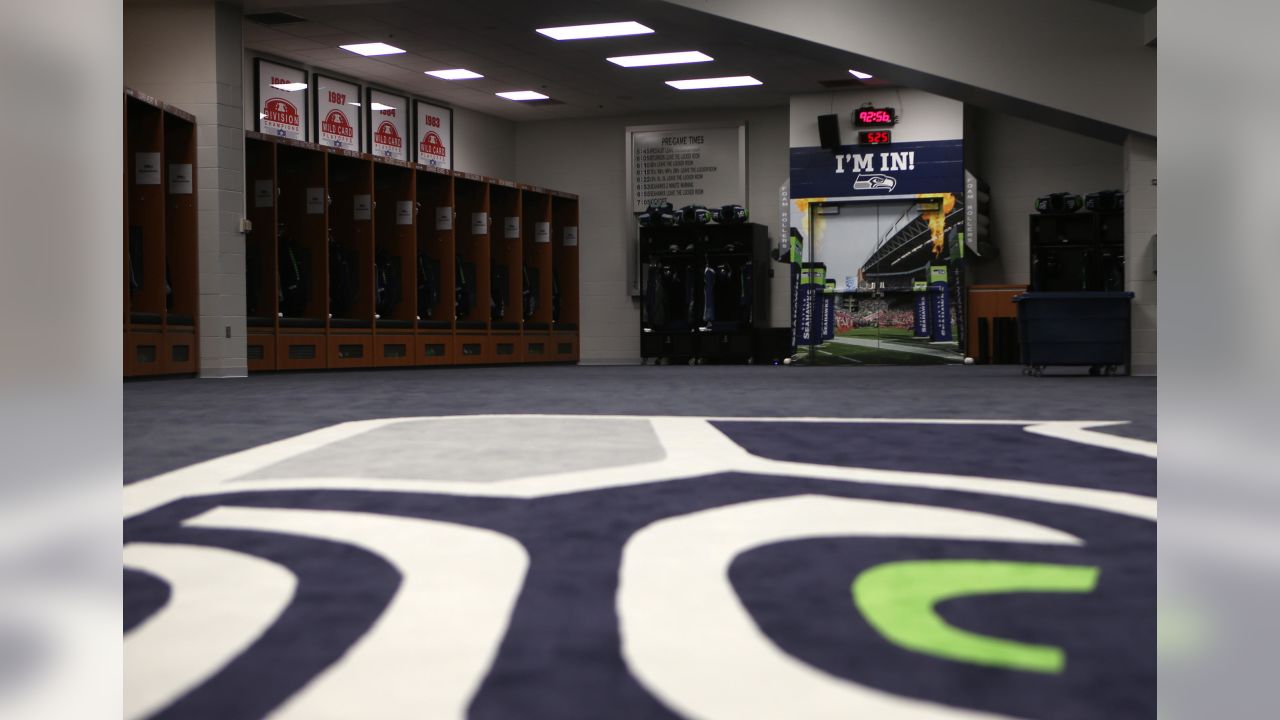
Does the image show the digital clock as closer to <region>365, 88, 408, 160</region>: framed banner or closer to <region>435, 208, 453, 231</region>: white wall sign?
<region>435, 208, 453, 231</region>: white wall sign

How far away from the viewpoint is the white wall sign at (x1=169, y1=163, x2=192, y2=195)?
8.10 m

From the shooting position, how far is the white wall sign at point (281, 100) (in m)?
10.5

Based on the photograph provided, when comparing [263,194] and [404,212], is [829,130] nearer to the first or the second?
[404,212]

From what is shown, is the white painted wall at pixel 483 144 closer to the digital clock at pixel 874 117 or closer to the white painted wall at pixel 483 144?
the white painted wall at pixel 483 144

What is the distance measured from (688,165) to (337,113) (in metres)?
4.31

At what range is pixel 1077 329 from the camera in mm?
7156

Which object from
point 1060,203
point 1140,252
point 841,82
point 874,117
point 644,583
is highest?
point 841,82

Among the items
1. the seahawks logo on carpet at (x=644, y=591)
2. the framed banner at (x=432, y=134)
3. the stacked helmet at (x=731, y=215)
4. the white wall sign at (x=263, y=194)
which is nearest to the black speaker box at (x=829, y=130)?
the stacked helmet at (x=731, y=215)

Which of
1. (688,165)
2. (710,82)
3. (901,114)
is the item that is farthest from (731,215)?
(901,114)

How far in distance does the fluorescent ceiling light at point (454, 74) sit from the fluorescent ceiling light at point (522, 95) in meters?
0.82

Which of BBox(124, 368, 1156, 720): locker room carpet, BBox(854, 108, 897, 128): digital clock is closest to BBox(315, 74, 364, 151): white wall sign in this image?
BBox(854, 108, 897, 128): digital clock

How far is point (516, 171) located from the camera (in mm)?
13945
